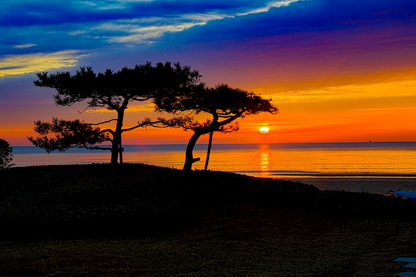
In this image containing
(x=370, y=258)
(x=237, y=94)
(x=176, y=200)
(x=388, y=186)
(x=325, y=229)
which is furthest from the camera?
(x=388, y=186)

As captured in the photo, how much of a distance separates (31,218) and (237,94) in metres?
13.3

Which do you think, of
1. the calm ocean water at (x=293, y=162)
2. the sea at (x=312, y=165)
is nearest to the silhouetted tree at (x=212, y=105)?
the sea at (x=312, y=165)

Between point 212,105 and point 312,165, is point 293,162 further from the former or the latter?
point 212,105

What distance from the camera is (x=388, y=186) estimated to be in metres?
28.0

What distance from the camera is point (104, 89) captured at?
71.4 ft

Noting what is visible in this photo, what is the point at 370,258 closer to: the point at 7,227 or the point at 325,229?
the point at 325,229

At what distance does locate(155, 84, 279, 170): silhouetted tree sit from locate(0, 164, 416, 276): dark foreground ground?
196 inches

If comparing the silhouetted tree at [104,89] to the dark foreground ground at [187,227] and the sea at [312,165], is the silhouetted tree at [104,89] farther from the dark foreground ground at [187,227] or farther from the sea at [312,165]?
the sea at [312,165]

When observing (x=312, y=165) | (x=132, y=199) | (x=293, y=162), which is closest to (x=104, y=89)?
(x=132, y=199)

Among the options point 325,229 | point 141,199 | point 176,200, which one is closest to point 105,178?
point 141,199

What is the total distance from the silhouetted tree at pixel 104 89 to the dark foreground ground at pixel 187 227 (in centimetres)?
421

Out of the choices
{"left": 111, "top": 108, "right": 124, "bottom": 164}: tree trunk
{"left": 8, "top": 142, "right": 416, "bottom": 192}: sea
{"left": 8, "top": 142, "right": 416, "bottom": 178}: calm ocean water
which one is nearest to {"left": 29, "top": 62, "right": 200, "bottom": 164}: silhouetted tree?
{"left": 111, "top": 108, "right": 124, "bottom": 164}: tree trunk

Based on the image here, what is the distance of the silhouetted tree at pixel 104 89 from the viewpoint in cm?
2142

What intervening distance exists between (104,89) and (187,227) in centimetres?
1280
